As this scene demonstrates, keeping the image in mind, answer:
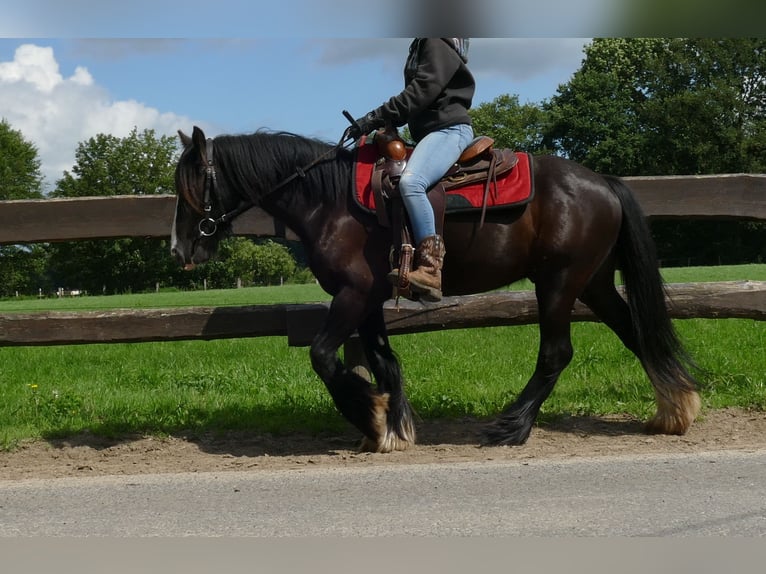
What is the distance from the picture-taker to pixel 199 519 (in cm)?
368

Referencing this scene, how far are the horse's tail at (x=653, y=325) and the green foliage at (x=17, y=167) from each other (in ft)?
217

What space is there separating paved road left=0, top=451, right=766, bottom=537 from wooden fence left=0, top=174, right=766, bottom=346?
176 centimetres

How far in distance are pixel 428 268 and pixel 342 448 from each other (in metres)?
1.53

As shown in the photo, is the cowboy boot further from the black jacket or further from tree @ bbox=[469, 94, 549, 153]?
tree @ bbox=[469, 94, 549, 153]

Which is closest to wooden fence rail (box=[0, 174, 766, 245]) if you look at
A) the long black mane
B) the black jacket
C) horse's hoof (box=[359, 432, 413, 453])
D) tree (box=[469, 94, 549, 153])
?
the long black mane

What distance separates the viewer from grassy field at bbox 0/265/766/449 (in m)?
6.45

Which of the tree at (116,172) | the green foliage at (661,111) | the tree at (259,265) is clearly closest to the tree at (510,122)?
the green foliage at (661,111)

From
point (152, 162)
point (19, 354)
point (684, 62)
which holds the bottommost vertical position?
point (19, 354)

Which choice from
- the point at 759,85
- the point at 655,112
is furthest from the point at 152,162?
the point at 759,85

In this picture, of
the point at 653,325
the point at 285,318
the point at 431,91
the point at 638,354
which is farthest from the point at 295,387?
the point at 431,91

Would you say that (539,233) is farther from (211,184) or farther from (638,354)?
(211,184)

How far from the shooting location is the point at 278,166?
220 inches

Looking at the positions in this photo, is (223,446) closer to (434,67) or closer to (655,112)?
(434,67)

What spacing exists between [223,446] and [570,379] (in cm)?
338
